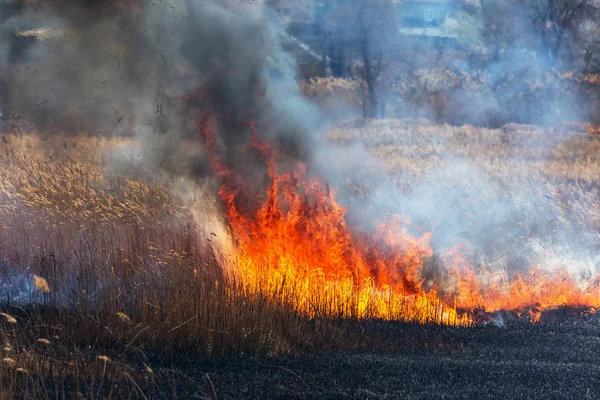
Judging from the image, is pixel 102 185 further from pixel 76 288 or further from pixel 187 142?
pixel 76 288

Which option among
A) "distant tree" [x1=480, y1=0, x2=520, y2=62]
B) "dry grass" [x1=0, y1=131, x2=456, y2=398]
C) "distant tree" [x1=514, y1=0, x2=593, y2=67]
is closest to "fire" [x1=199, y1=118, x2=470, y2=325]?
"dry grass" [x1=0, y1=131, x2=456, y2=398]

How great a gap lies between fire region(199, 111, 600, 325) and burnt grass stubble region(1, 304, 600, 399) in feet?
3.77

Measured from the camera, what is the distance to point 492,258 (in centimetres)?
1508

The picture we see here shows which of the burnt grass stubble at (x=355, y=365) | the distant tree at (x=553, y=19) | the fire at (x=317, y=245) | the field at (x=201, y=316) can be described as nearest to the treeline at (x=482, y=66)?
the distant tree at (x=553, y=19)

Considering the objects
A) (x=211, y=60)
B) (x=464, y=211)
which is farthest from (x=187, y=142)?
(x=464, y=211)

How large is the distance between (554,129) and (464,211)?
17936 millimetres

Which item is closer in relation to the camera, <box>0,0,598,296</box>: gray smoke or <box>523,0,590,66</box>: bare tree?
<box>0,0,598,296</box>: gray smoke

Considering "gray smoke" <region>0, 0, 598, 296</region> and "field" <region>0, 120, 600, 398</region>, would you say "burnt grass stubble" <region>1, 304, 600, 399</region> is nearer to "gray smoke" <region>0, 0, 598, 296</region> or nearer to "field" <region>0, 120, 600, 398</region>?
"field" <region>0, 120, 600, 398</region>

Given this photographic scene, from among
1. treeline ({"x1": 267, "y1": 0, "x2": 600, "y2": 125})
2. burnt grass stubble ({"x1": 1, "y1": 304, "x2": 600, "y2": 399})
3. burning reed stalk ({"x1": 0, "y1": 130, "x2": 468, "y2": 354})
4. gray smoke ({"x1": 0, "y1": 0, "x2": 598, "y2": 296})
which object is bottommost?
burnt grass stubble ({"x1": 1, "y1": 304, "x2": 600, "y2": 399})

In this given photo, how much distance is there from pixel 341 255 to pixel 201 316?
152 inches

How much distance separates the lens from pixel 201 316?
9438 millimetres

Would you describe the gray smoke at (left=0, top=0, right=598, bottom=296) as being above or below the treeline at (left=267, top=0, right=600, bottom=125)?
below

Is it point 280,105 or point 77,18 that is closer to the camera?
point 280,105

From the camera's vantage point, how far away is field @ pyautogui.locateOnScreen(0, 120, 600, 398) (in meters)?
7.95
